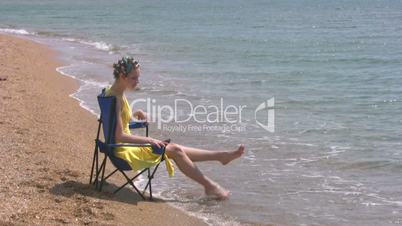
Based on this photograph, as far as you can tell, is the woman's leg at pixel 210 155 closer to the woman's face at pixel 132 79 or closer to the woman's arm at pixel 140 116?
the woman's arm at pixel 140 116

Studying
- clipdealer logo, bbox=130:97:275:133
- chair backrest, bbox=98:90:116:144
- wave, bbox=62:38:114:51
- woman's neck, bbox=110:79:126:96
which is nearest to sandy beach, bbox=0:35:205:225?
chair backrest, bbox=98:90:116:144

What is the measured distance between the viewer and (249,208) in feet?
21.5

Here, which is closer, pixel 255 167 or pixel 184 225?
pixel 184 225

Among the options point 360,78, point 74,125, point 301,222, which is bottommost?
point 301,222

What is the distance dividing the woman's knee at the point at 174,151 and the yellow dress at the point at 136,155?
11cm

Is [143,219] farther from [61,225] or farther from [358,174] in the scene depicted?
[358,174]

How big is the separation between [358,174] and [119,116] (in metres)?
3.24

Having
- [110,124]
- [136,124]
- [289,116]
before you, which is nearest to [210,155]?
[136,124]

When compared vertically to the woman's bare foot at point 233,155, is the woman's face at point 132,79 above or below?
above

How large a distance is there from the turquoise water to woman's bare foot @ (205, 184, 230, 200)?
0.09 meters

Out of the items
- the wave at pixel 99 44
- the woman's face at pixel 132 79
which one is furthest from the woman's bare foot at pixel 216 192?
the wave at pixel 99 44

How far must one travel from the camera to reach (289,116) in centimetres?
1193

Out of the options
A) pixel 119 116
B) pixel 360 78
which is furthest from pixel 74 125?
pixel 360 78

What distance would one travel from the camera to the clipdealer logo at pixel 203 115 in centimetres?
1066
